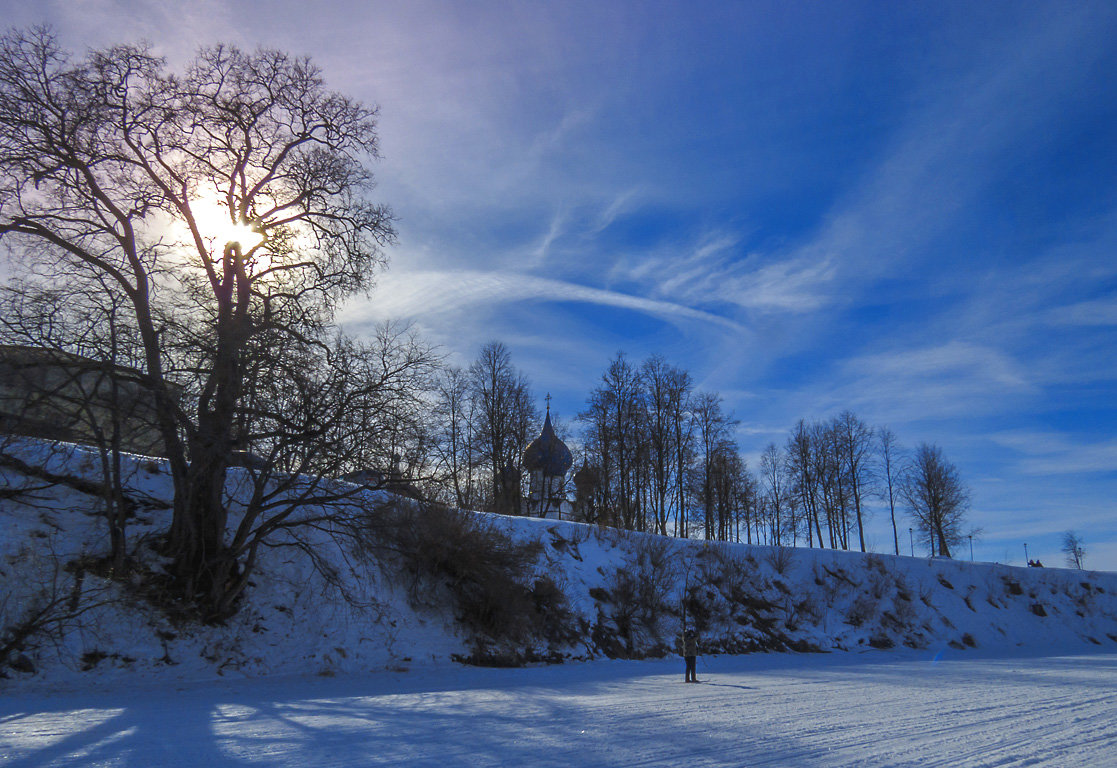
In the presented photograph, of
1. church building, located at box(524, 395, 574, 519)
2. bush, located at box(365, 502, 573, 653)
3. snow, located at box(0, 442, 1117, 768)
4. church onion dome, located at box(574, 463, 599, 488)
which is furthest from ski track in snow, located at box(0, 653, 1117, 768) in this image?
church building, located at box(524, 395, 574, 519)

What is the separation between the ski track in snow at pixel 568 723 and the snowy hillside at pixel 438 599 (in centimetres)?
144

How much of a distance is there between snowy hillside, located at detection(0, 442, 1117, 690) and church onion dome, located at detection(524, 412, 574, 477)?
13.3 meters

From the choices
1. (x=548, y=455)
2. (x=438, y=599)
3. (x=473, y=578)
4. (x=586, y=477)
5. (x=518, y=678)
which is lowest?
(x=518, y=678)

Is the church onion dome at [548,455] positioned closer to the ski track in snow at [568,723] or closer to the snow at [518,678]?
the snow at [518,678]

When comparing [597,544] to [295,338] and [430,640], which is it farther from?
[295,338]

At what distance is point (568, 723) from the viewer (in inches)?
437

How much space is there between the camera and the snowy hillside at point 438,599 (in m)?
16.3

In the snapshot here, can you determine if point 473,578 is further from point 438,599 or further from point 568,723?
point 568,723

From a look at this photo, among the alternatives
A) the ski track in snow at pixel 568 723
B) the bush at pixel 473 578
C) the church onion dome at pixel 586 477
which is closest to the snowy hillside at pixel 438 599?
the bush at pixel 473 578

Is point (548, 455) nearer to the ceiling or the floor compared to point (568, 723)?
nearer to the ceiling

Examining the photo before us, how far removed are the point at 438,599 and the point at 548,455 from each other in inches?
865

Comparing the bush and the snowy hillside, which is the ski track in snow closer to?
the snowy hillside

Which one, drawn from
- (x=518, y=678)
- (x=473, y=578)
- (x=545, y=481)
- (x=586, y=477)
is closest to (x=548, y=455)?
(x=545, y=481)

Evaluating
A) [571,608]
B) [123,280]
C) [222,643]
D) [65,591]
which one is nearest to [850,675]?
[571,608]
